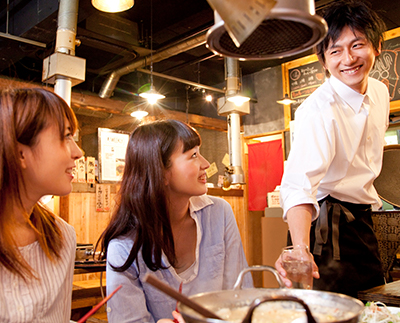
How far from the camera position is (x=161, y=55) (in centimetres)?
655

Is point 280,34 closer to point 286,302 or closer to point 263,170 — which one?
point 286,302

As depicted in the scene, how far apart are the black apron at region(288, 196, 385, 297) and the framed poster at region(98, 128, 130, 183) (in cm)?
506

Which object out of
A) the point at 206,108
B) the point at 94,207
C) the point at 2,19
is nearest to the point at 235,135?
the point at 94,207

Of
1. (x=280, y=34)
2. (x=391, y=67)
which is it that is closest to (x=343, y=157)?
(x=280, y=34)

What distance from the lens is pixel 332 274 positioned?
1650 millimetres

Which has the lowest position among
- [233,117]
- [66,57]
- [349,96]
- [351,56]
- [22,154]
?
[22,154]

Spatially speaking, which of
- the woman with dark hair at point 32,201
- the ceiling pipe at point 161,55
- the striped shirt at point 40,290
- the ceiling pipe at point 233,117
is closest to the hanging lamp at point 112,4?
the ceiling pipe at point 161,55

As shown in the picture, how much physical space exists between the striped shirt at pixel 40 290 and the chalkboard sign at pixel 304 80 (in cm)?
631

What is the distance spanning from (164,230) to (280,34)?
3.38 feet

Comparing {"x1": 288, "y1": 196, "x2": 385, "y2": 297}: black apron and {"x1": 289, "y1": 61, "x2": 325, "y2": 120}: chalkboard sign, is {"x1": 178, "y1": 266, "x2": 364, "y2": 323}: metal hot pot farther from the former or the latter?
{"x1": 289, "y1": 61, "x2": 325, "y2": 120}: chalkboard sign

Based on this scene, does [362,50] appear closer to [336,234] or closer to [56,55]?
[336,234]

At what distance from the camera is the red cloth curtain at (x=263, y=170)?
7.59m

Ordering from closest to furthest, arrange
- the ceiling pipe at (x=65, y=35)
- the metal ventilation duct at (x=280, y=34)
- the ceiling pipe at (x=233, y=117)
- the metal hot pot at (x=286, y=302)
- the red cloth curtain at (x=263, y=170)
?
the metal hot pot at (x=286, y=302) → the metal ventilation duct at (x=280, y=34) → the ceiling pipe at (x=65, y=35) → the ceiling pipe at (x=233, y=117) → the red cloth curtain at (x=263, y=170)

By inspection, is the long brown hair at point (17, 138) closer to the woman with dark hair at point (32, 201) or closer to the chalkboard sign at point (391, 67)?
the woman with dark hair at point (32, 201)
